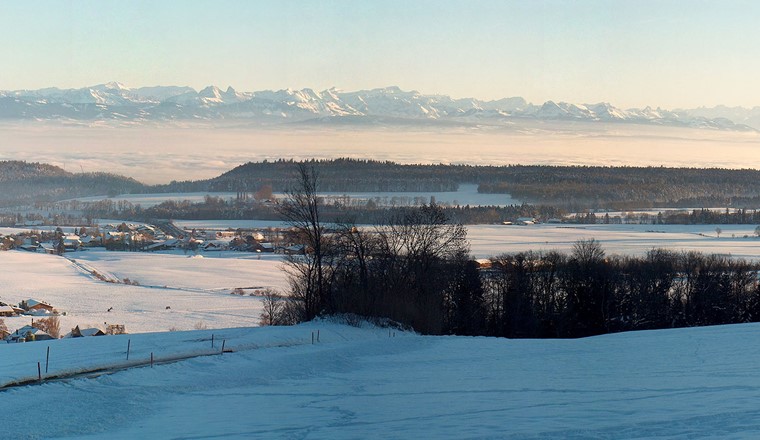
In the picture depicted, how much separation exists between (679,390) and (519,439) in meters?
5.90

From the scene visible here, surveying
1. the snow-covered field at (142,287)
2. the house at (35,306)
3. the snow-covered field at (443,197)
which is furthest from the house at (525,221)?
the house at (35,306)

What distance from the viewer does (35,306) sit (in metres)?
57.6

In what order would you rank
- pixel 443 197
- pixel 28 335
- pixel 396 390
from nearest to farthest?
pixel 396 390 → pixel 28 335 → pixel 443 197

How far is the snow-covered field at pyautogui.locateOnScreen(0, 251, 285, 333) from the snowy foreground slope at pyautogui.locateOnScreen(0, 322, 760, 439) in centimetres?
2205

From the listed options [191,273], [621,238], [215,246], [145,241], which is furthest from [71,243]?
[621,238]

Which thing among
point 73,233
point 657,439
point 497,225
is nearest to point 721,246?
point 497,225

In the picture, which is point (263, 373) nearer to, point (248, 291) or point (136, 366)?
point (136, 366)

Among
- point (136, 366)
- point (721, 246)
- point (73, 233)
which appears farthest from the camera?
point (73, 233)

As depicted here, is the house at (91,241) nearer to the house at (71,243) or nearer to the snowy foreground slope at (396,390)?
the house at (71,243)

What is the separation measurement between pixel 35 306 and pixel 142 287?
46.5ft

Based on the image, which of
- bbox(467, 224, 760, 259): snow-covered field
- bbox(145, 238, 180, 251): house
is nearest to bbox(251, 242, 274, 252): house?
bbox(145, 238, 180, 251): house

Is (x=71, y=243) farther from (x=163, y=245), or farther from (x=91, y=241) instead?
(x=163, y=245)

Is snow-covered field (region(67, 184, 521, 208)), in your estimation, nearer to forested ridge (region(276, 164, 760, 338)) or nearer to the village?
the village

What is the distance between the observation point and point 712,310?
5000 centimetres
